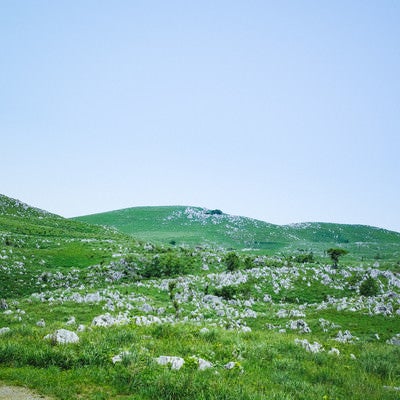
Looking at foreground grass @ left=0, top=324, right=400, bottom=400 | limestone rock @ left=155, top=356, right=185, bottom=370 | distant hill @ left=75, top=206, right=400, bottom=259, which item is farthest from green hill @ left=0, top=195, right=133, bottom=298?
distant hill @ left=75, top=206, right=400, bottom=259

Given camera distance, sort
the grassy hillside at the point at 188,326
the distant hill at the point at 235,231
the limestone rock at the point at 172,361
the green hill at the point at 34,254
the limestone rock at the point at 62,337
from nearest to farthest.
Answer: the grassy hillside at the point at 188,326, the limestone rock at the point at 172,361, the limestone rock at the point at 62,337, the green hill at the point at 34,254, the distant hill at the point at 235,231

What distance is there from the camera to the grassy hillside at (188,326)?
31.0 feet

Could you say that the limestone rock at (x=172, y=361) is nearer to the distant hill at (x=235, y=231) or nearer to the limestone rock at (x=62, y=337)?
the limestone rock at (x=62, y=337)

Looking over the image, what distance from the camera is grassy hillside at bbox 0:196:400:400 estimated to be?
31.0ft

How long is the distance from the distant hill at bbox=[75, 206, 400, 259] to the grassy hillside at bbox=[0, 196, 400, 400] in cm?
7026

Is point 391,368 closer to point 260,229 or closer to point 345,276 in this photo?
point 345,276

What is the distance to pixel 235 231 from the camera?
141 metres

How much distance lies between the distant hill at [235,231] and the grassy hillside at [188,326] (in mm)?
70258

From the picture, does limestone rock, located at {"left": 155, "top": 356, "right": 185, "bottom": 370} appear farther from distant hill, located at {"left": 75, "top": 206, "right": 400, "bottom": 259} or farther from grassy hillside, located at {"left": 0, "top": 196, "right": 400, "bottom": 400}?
distant hill, located at {"left": 75, "top": 206, "right": 400, "bottom": 259}

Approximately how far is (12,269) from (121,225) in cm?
11546

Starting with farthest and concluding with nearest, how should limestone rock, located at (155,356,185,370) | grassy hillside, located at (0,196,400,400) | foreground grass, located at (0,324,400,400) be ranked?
limestone rock, located at (155,356,185,370), grassy hillside, located at (0,196,400,400), foreground grass, located at (0,324,400,400)

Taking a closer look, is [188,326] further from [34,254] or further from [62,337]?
[34,254]

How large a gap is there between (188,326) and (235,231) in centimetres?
12670

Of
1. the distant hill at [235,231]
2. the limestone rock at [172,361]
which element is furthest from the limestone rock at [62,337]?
the distant hill at [235,231]
